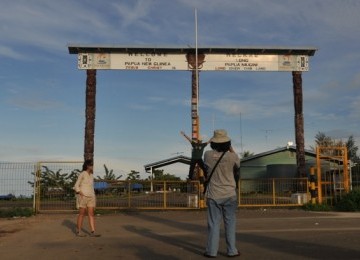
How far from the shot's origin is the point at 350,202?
61.7 feet

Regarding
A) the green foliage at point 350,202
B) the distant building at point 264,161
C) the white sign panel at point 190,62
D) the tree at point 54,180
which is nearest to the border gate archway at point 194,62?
the white sign panel at point 190,62

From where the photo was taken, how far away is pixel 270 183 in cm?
2103

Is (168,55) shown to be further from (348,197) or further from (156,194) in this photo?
(348,197)

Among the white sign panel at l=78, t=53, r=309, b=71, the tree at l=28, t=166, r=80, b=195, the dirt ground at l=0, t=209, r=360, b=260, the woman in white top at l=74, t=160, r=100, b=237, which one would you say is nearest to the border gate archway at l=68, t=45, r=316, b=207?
the white sign panel at l=78, t=53, r=309, b=71

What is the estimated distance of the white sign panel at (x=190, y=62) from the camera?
22328 millimetres

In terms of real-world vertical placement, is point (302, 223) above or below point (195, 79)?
below

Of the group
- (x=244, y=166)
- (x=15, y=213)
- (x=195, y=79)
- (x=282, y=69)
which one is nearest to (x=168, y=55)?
(x=195, y=79)

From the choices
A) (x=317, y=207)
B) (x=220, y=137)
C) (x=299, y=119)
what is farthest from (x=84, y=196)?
(x=299, y=119)

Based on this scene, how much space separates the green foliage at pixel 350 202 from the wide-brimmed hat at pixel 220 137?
39.9 feet

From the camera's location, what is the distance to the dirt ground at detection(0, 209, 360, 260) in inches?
329

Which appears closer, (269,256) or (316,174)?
(269,256)

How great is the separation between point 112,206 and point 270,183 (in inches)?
253

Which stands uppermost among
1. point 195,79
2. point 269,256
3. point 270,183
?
point 195,79

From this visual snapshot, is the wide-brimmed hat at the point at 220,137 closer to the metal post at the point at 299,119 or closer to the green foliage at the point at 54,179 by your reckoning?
the green foliage at the point at 54,179
